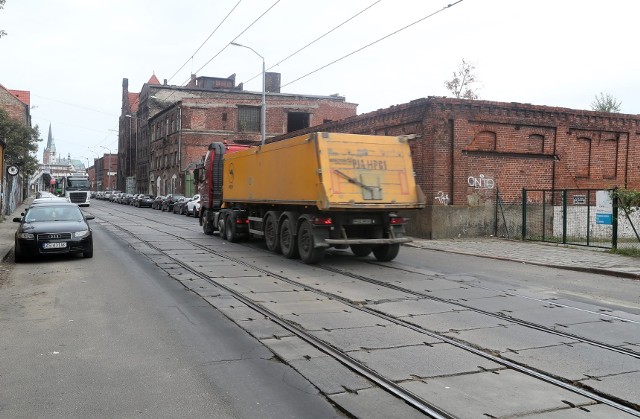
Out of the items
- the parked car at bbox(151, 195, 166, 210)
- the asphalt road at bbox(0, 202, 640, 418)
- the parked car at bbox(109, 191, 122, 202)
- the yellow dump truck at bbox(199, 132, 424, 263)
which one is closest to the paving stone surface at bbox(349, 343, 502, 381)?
the asphalt road at bbox(0, 202, 640, 418)

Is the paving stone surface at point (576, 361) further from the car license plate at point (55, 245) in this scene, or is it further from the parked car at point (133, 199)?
the parked car at point (133, 199)

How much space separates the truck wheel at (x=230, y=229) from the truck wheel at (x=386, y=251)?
5514mm

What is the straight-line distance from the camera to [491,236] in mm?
20812

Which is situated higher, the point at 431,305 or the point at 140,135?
the point at 140,135

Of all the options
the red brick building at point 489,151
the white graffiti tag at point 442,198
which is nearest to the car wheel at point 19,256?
the red brick building at point 489,151

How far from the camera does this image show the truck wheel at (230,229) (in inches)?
679

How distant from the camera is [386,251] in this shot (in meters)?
13.2

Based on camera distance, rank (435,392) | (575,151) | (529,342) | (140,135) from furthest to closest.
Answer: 1. (140,135)
2. (575,151)
3. (529,342)
4. (435,392)

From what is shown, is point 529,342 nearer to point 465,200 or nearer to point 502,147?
point 465,200

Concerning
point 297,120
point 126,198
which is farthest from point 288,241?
point 126,198

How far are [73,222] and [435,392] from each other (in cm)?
1103

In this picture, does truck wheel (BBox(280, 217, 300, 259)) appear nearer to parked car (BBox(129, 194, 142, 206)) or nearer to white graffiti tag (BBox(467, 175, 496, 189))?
white graffiti tag (BBox(467, 175, 496, 189))

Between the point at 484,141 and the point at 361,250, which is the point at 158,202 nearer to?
the point at 484,141

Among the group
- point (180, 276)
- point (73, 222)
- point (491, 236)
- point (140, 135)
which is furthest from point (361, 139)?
point (140, 135)
